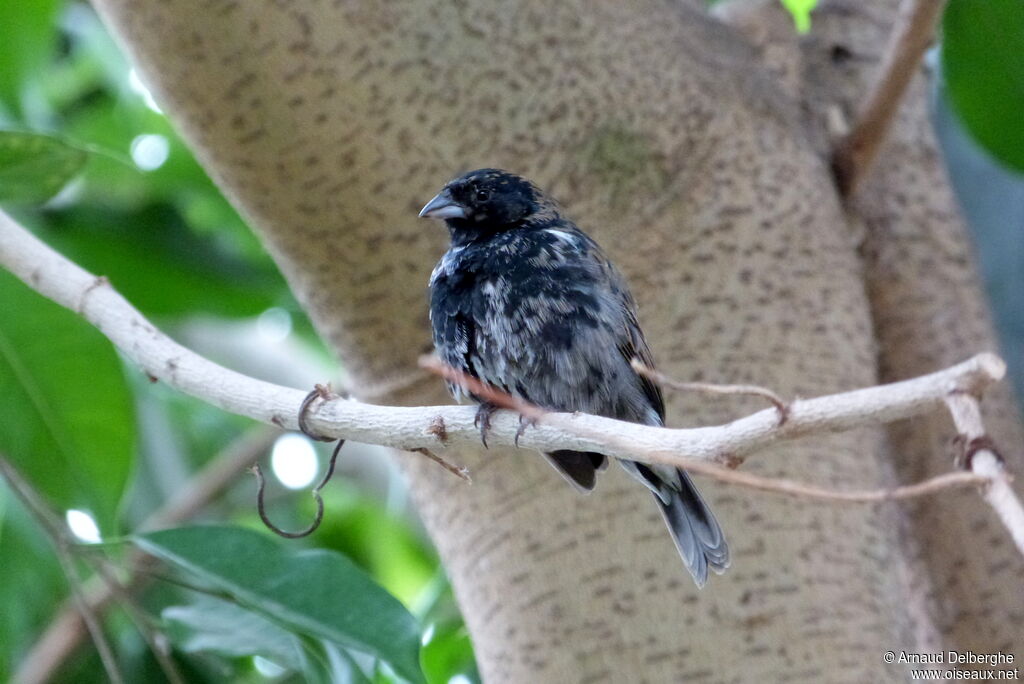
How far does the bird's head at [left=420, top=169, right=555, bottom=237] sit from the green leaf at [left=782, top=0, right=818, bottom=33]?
1015 millimetres

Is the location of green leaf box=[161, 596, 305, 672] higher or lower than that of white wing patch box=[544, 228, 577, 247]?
lower

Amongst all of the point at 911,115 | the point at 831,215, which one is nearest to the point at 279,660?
the point at 831,215

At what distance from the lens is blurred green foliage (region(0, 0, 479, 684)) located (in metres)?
2.35

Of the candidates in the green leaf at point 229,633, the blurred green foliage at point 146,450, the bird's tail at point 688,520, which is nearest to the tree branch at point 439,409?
the bird's tail at point 688,520

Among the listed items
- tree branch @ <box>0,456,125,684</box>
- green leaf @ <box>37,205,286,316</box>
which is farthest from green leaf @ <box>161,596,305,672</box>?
green leaf @ <box>37,205,286,316</box>

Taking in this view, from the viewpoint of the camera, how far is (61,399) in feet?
8.72

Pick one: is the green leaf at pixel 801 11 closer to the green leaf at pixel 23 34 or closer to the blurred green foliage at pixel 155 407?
the blurred green foliage at pixel 155 407

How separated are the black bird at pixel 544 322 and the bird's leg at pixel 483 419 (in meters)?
0.41

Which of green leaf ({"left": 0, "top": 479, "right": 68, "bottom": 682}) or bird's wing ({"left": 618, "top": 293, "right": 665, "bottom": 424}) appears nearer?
bird's wing ({"left": 618, "top": 293, "right": 665, "bottom": 424})

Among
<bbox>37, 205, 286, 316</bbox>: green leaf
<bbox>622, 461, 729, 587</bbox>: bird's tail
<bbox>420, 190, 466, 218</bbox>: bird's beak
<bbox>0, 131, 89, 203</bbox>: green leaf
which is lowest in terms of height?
<bbox>622, 461, 729, 587</bbox>: bird's tail

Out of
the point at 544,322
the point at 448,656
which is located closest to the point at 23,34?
the point at 544,322

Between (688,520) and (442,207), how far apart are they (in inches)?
33.2

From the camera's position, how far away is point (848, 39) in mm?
3404

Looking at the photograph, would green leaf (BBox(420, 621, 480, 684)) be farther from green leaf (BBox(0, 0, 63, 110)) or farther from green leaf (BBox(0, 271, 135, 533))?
green leaf (BBox(0, 0, 63, 110))
